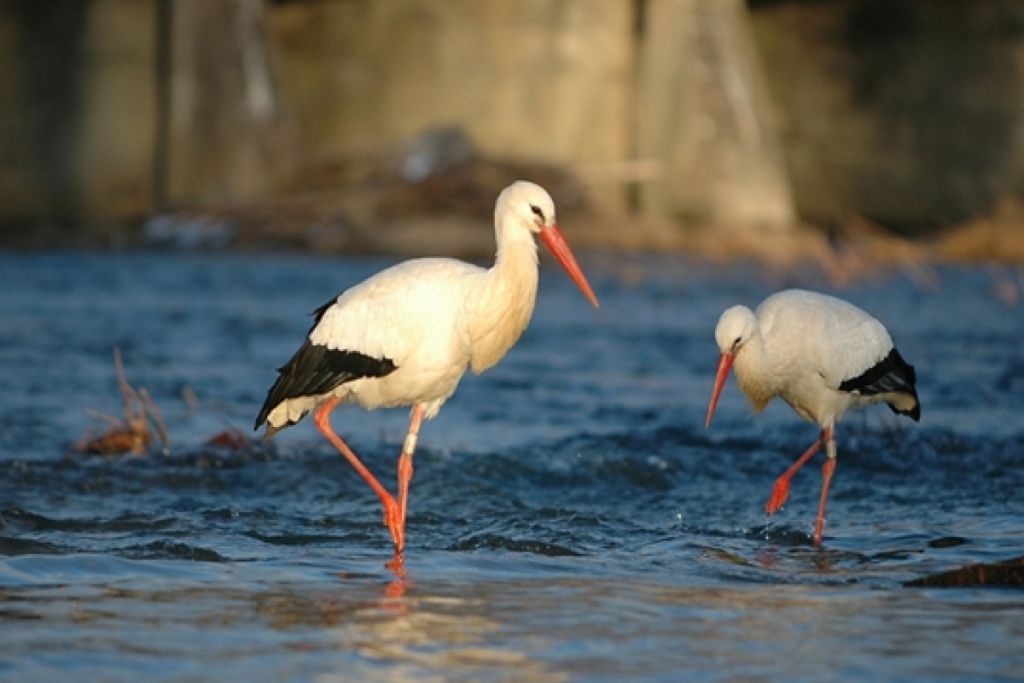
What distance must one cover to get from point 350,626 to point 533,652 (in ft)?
2.44

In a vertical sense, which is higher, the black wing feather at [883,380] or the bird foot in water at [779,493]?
the black wing feather at [883,380]

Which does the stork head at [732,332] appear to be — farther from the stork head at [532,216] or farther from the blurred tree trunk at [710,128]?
the blurred tree trunk at [710,128]

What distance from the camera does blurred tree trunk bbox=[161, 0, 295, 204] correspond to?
26.9 m

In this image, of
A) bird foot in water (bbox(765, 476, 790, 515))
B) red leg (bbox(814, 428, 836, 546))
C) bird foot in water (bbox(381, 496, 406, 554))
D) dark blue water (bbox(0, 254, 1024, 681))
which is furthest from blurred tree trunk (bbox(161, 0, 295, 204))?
bird foot in water (bbox(381, 496, 406, 554))

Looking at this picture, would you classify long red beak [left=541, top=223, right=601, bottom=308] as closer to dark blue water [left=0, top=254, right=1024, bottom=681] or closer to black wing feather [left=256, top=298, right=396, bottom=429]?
black wing feather [left=256, top=298, right=396, bottom=429]

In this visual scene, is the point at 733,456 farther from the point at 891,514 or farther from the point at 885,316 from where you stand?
the point at 885,316

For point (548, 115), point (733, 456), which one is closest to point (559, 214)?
point (548, 115)

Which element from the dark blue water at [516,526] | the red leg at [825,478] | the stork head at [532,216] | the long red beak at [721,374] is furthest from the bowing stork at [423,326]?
the red leg at [825,478]

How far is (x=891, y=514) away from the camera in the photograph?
10055mm

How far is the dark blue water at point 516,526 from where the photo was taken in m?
6.62

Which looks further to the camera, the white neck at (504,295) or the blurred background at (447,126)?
the blurred background at (447,126)

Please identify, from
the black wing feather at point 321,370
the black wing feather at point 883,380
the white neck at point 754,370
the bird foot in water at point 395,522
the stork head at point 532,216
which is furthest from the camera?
the black wing feather at point 883,380

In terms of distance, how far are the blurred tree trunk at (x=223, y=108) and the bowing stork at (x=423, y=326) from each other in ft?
58.1

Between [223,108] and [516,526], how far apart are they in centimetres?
1835
